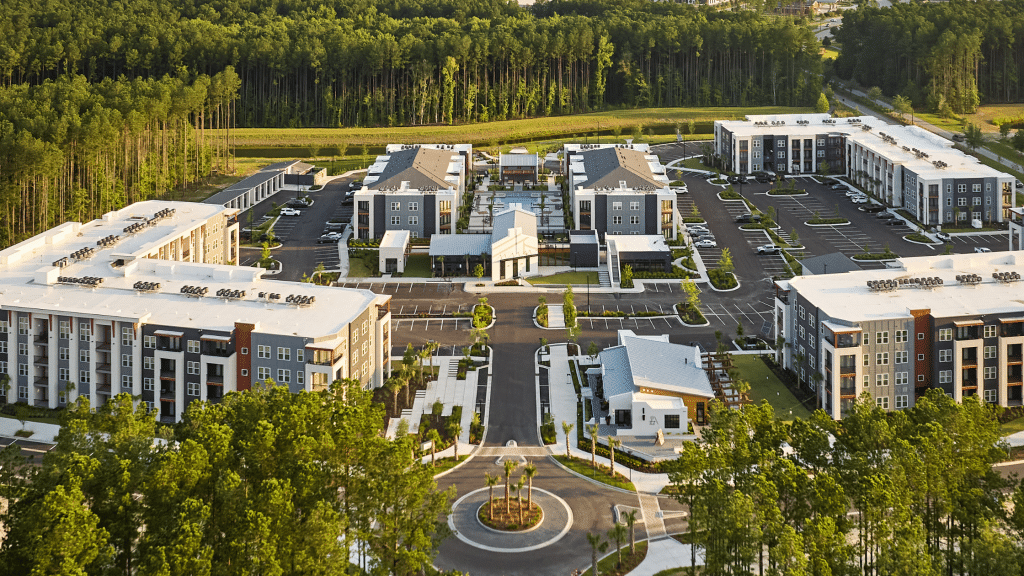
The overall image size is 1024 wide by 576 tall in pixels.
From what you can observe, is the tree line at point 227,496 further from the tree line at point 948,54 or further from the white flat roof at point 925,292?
the tree line at point 948,54

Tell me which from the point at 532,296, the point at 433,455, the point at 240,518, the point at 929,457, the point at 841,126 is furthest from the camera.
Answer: the point at 841,126

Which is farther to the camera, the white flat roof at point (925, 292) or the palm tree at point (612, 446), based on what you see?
the white flat roof at point (925, 292)

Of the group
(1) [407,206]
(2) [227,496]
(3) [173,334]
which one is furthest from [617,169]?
(2) [227,496]

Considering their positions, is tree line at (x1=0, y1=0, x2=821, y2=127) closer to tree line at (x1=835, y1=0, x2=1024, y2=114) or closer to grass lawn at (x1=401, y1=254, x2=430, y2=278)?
tree line at (x1=835, y1=0, x2=1024, y2=114)

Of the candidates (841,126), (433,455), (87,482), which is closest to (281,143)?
(841,126)

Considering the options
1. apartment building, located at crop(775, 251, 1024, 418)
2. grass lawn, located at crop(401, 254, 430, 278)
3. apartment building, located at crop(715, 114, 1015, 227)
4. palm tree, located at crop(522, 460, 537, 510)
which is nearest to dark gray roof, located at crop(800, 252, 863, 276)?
apartment building, located at crop(775, 251, 1024, 418)

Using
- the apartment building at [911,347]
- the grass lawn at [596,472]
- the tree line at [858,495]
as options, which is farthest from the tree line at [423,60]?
the tree line at [858,495]

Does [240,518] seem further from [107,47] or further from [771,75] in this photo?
[771,75]
